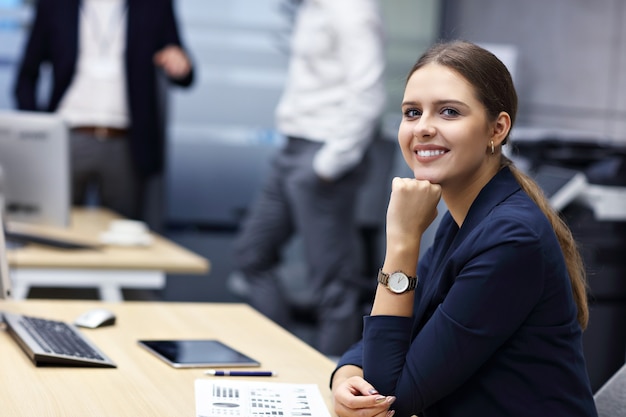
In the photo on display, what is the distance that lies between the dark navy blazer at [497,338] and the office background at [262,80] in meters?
3.29

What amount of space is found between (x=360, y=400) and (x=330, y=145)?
7.75 ft

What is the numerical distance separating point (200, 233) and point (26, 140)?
378cm

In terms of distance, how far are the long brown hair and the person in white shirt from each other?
2.14 meters

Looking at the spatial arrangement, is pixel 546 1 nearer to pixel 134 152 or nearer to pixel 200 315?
pixel 134 152

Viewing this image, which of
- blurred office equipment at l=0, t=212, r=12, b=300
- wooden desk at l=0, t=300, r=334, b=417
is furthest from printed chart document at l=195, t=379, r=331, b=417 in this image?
blurred office equipment at l=0, t=212, r=12, b=300

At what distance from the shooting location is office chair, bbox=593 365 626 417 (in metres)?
1.66

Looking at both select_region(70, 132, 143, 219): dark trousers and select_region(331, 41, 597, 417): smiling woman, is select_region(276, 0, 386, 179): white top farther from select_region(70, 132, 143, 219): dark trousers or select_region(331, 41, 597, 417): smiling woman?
select_region(331, 41, 597, 417): smiling woman

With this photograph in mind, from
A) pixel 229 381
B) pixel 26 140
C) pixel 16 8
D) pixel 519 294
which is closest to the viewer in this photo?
pixel 519 294

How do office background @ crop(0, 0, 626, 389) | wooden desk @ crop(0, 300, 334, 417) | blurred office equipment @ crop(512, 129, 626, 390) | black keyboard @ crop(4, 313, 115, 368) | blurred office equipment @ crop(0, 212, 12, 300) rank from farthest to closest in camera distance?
office background @ crop(0, 0, 626, 389)
blurred office equipment @ crop(512, 129, 626, 390)
blurred office equipment @ crop(0, 212, 12, 300)
black keyboard @ crop(4, 313, 115, 368)
wooden desk @ crop(0, 300, 334, 417)

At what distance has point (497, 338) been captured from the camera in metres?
1.51

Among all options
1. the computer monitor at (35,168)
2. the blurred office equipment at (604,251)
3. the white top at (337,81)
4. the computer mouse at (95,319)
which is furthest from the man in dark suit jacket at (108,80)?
the computer mouse at (95,319)

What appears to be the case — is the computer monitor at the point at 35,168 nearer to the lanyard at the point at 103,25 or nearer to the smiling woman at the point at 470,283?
the lanyard at the point at 103,25

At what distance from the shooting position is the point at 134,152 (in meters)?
4.38

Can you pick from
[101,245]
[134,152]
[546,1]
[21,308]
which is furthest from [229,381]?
[546,1]
